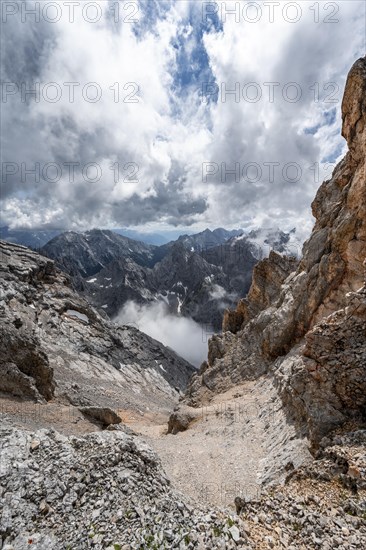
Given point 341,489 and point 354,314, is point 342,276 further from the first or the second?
point 341,489

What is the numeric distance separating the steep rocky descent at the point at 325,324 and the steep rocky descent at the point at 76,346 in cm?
3018

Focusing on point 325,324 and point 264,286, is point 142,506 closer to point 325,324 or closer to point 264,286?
point 325,324

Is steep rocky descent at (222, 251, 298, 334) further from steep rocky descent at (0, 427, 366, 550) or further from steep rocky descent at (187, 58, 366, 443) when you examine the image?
steep rocky descent at (0, 427, 366, 550)

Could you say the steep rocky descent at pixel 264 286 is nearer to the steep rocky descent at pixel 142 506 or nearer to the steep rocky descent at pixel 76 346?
the steep rocky descent at pixel 76 346

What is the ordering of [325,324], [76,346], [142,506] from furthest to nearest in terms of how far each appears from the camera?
[76,346]
[325,324]
[142,506]

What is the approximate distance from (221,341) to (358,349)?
50132 millimetres

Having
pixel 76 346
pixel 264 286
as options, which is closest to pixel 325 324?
pixel 264 286

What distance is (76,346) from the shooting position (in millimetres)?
96375

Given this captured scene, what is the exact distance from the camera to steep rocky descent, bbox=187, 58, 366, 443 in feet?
58.6

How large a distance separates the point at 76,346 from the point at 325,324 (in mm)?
91562

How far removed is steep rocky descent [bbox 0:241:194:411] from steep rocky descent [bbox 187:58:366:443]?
3018cm

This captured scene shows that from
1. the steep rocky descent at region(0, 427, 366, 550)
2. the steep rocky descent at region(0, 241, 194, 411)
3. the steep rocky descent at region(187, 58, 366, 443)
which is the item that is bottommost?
the steep rocky descent at region(0, 241, 194, 411)

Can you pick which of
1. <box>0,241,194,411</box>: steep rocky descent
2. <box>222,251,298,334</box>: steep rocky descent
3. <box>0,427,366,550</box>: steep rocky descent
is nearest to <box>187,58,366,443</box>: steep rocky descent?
<box>222,251,298,334</box>: steep rocky descent

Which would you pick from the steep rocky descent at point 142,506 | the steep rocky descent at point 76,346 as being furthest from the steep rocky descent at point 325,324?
the steep rocky descent at point 76,346
